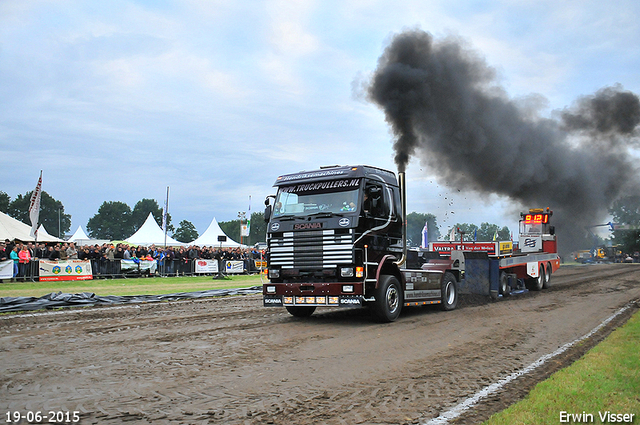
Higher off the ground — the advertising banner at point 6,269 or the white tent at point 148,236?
the white tent at point 148,236

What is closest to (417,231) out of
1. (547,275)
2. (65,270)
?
(547,275)

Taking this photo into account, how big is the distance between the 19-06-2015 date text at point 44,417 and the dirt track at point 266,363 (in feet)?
0.27

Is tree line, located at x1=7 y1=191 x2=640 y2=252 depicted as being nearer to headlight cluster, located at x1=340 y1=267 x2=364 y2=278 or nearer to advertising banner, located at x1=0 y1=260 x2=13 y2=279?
advertising banner, located at x1=0 y1=260 x2=13 y2=279

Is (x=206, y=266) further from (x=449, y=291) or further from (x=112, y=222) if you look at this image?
(x=112, y=222)

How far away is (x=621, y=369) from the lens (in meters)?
6.21

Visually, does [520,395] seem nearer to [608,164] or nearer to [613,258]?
[608,164]

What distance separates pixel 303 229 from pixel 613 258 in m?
65.5

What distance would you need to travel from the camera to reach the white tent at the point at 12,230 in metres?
35.1

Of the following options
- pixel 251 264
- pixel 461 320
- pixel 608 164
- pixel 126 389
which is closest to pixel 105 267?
pixel 251 264

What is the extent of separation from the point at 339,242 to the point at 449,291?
4.93 metres

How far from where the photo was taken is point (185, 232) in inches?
5625

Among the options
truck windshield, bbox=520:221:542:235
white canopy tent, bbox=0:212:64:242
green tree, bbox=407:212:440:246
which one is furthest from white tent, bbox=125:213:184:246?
truck windshield, bbox=520:221:542:235

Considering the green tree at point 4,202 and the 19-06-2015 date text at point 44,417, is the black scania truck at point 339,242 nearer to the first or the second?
the 19-06-2015 date text at point 44,417

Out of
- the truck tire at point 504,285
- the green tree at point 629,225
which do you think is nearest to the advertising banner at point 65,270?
the truck tire at point 504,285
